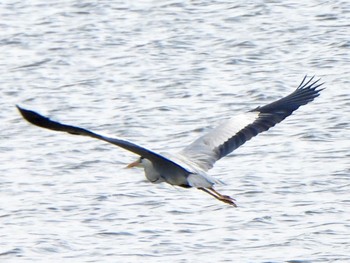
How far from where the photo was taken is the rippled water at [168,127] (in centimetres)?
1054

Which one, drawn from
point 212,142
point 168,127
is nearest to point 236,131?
point 212,142

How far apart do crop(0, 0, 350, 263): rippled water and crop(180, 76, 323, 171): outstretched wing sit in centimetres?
112

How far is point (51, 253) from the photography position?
34.0ft

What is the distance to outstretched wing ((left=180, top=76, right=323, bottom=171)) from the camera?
916 cm

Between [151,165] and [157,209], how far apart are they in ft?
7.31

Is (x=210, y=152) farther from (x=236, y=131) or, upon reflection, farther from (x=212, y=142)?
(x=236, y=131)

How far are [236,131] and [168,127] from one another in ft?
14.8

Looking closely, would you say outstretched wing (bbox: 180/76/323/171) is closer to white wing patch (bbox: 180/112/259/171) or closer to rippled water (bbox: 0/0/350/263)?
white wing patch (bbox: 180/112/259/171)

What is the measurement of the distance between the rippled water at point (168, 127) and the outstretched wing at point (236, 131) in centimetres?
112

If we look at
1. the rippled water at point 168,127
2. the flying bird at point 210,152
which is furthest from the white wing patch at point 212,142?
the rippled water at point 168,127

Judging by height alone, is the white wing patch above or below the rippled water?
above

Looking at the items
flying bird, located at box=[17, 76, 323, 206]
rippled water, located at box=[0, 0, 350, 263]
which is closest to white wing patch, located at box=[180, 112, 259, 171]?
flying bird, located at box=[17, 76, 323, 206]

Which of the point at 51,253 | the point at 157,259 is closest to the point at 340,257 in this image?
the point at 157,259

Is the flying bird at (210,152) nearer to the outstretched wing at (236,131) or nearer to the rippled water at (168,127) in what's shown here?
the outstretched wing at (236,131)
